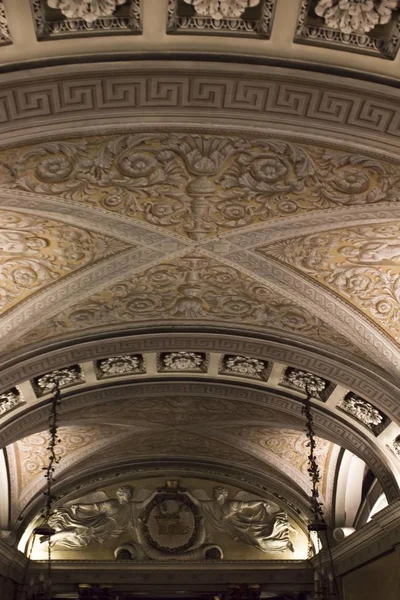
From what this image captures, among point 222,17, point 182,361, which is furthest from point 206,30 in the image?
point 182,361

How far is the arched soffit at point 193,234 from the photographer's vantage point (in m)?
7.27

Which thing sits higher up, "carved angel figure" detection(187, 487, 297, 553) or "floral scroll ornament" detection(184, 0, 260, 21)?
"floral scroll ornament" detection(184, 0, 260, 21)

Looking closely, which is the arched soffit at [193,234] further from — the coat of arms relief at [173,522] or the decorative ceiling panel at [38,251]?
the coat of arms relief at [173,522]

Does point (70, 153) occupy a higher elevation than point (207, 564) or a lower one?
higher

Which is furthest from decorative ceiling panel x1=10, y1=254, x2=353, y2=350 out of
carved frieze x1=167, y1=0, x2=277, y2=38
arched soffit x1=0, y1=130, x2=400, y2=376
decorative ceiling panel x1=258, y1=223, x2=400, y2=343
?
carved frieze x1=167, y1=0, x2=277, y2=38

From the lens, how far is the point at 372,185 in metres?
7.47

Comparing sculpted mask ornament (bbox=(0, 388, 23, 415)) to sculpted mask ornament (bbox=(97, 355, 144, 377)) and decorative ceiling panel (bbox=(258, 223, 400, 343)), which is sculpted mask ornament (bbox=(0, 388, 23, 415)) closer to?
sculpted mask ornament (bbox=(97, 355, 144, 377))

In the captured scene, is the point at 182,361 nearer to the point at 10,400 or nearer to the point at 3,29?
the point at 10,400

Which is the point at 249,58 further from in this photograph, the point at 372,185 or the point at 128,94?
the point at 372,185

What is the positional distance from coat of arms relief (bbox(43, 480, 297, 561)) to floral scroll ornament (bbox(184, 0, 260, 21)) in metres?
13.1

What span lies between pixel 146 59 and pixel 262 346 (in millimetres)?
5786

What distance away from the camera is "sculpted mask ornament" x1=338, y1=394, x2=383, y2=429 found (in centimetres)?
1124

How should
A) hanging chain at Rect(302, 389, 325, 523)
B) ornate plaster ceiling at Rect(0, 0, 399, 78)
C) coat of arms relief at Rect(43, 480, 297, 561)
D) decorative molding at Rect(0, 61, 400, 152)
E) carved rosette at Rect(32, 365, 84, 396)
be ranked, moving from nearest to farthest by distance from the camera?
ornate plaster ceiling at Rect(0, 0, 399, 78), decorative molding at Rect(0, 61, 400, 152), hanging chain at Rect(302, 389, 325, 523), carved rosette at Rect(32, 365, 84, 396), coat of arms relief at Rect(43, 480, 297, 561)

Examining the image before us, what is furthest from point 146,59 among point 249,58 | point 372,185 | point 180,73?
point 372,185
